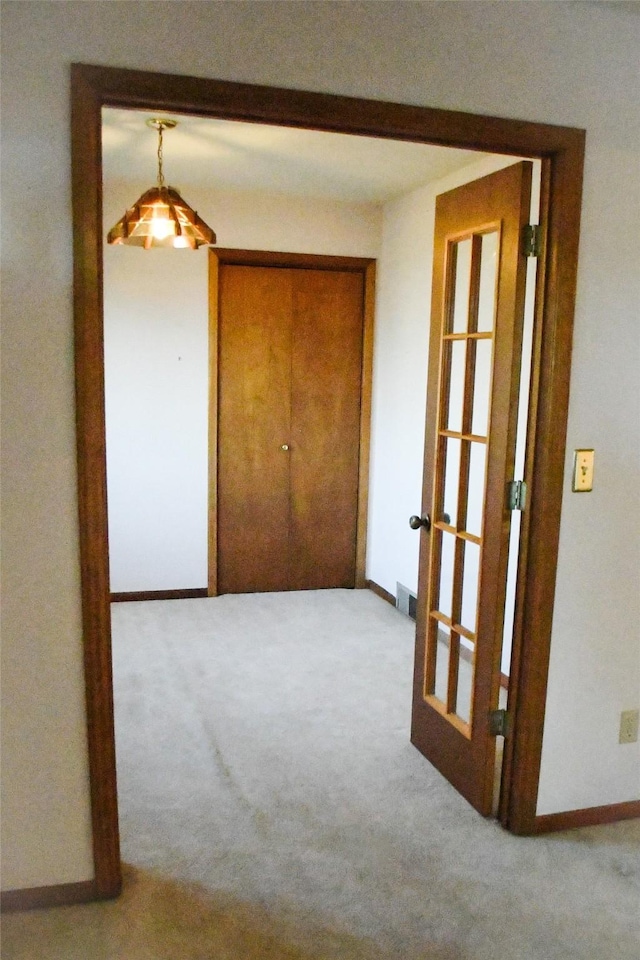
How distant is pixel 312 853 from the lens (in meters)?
2.45

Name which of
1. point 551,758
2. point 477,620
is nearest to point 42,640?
point 477,620

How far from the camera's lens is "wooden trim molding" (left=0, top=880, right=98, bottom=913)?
2.15m

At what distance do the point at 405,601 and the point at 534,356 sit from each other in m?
2.68

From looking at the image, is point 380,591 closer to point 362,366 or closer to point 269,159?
point 362,366

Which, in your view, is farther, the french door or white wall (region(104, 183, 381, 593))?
white wall (region(104, 183, 381, 593))

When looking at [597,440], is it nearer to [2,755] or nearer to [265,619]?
[2,755]

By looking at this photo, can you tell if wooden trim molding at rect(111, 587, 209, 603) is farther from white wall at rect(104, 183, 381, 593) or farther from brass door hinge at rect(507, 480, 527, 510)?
brass door hinge at rect(507, 480, 527, 510)

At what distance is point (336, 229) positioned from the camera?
5.03m

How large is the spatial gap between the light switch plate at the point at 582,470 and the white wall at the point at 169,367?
298 centimetres

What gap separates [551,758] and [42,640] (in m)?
1.59

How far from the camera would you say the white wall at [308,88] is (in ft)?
6.22

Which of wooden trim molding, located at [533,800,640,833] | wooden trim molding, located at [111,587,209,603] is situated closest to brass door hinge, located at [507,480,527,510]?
wooden trim molding, located at [533,800,640,833]

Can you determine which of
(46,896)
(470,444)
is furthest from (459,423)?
(46,896)

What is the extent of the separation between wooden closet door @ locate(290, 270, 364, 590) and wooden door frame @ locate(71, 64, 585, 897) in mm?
2815
